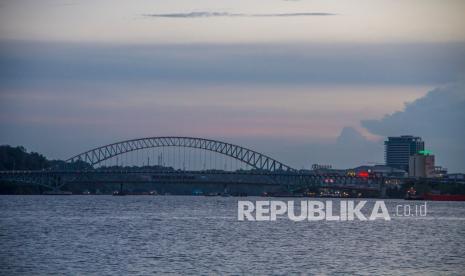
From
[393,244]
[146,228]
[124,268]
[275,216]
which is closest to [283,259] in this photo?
[124,268]

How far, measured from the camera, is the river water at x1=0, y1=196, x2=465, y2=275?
56125 millimetres

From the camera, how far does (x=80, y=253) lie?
62.6 m

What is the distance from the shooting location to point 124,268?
55.2 metres

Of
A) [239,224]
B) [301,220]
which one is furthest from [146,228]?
[301,220]

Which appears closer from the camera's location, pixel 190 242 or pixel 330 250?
pixel 330 250

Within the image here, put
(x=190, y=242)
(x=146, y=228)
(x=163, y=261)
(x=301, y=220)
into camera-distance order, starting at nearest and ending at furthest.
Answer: (x=163, y=261) → (x=190, y=242) → (x=146, y=228) → (x=301, y=220)

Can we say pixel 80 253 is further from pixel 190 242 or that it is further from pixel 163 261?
pixel 190 242

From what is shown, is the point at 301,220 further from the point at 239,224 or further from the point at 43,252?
the point at 43,252

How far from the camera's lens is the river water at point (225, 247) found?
184ft

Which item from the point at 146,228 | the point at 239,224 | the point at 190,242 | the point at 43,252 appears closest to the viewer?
the point at 43,252

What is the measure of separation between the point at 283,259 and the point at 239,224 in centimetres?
3513

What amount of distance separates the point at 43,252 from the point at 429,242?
2544 centimetres

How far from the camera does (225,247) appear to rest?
68.0 m

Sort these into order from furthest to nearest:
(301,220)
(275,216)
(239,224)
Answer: (275,216)
(301,220)
(239,224)
